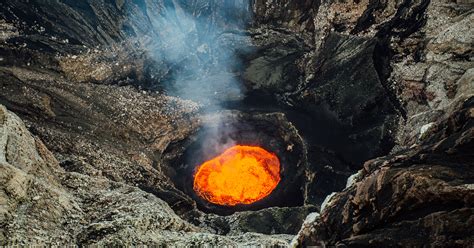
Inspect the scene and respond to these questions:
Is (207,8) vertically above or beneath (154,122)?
above

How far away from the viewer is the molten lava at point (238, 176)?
20.3m

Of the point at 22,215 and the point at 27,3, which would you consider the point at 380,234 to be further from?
the point at 27,3

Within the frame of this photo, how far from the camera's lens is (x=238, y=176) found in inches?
838

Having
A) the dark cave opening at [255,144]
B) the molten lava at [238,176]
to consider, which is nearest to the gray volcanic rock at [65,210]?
the dark cave opening at [255,144]

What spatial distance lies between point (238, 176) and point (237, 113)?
14.2ft

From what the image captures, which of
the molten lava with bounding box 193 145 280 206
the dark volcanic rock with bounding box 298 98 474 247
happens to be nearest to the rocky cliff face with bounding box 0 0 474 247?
the dark volcanic rock with bounding box 298 98 474 247

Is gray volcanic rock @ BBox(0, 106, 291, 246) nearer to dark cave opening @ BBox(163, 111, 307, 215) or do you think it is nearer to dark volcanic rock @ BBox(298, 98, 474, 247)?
dark volcanic rock @ BBox(298, 98, 474, 247)

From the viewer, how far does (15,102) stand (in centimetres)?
1744

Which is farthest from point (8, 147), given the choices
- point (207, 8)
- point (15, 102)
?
point (207, 8)

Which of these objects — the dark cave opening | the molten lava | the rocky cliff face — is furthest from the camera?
the molten lava

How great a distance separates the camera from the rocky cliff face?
9359 mm

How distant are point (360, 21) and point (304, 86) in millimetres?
5284

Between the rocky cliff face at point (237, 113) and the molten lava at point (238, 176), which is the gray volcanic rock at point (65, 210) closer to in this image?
the rocky cliff face at point (237, 113)

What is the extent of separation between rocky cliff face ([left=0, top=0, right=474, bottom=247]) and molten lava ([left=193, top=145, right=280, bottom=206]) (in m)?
1.48
